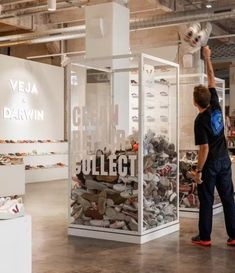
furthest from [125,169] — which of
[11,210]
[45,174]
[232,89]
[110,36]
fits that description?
[232,89]

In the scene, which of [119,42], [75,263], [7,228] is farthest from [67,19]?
[7,228]

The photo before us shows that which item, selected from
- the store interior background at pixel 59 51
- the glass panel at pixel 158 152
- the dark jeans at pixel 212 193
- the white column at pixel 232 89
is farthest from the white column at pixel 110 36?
the white column at pixel 232 89

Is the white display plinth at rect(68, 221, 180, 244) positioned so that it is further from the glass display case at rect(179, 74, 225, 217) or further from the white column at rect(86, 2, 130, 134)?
the white column at rect(86, 2, 130, 134)

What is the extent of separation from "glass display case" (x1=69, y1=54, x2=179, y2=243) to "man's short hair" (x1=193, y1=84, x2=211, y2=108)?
59cm

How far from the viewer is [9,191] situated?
930cm

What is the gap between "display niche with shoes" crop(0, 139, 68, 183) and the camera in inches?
495

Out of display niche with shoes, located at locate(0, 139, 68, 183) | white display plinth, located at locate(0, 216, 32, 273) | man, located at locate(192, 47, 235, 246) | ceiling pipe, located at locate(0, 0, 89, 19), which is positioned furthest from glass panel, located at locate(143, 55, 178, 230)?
display niche with shoes, located at locate(0, 139, 68, 183)

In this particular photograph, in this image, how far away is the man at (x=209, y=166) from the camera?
522 centimetres

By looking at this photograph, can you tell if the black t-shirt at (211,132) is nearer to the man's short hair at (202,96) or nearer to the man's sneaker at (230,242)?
the man's short hair at (202,96)

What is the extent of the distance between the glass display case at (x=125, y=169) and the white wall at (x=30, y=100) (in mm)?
6765

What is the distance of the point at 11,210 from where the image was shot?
2.92 meters

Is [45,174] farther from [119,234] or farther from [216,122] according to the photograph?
[216,122]

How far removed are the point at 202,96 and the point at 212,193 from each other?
3.30 feet

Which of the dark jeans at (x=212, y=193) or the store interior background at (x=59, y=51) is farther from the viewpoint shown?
the store interior background at (x=59, y=51)
